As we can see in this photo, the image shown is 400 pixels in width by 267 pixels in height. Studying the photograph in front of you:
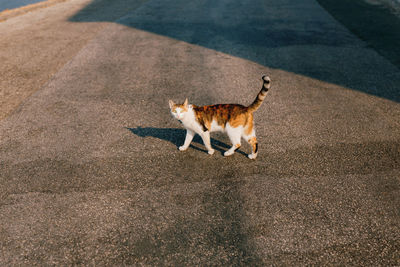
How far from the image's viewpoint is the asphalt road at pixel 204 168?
12.6 feet

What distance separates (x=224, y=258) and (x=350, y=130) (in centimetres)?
438

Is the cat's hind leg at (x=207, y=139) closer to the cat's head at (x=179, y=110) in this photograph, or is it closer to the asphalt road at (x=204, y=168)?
the asphalt road at (x=204, y=168)

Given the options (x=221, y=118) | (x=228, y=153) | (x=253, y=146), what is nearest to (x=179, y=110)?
(x=221, y=118)

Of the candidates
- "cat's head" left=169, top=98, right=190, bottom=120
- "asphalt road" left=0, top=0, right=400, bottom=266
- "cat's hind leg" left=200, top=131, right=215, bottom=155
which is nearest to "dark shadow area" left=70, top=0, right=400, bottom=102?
"asphalt road" left=0, top=0, right=400, bottom=266

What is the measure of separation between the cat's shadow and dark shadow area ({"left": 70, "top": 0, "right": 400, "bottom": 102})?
4690 mm

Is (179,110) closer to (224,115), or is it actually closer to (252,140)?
(224,115)

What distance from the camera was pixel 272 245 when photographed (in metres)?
3.79

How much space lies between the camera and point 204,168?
5.13m

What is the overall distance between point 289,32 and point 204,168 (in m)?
9.29

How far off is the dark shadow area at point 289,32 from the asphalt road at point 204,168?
0.40 feet

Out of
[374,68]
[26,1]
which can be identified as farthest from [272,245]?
[26,1]

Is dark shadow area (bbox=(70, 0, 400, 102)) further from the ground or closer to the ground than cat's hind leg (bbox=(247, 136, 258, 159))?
further from the ground

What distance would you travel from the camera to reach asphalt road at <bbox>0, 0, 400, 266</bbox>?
→ 383 cm

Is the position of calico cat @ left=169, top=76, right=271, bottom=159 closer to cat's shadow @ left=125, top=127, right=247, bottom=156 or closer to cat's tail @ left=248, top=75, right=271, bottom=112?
→ cat's tail @ left=248, top=75, right=271, bottom=112
